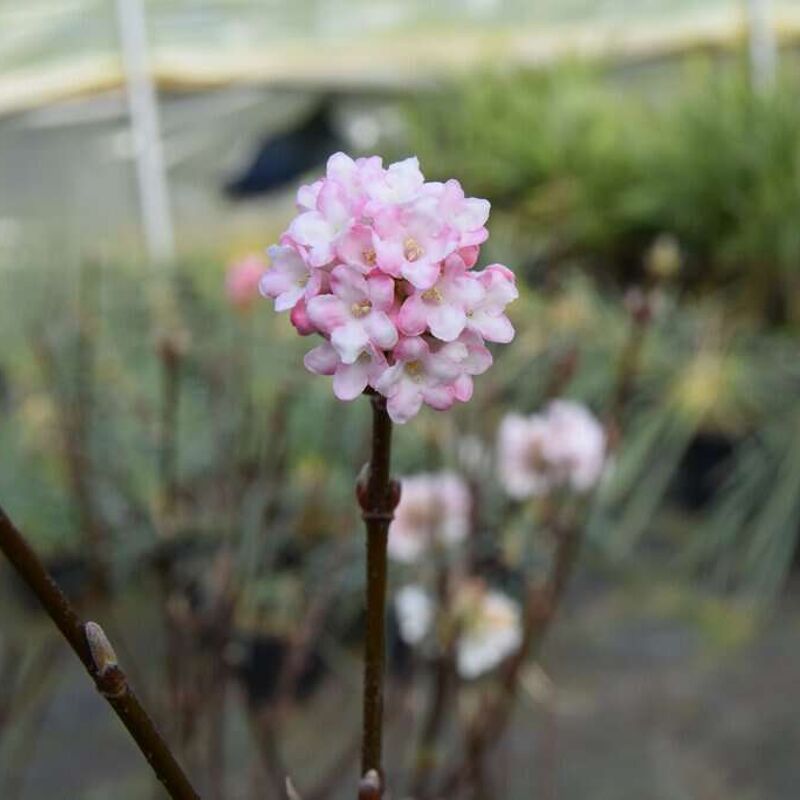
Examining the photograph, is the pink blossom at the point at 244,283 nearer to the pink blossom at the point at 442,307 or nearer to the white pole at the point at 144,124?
the pink blossom at the point at 442,307

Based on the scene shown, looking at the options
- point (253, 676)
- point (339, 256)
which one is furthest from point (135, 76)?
point (339, 256)

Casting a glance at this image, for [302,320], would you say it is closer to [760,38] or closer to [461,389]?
[461,389]

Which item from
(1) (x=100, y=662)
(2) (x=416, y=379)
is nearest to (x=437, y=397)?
(2) (x=416, y=379)

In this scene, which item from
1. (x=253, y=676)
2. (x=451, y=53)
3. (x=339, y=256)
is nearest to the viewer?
(x=339, y=256)

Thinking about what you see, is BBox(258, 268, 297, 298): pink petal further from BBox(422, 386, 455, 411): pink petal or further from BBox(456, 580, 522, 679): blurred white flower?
BBox(456, 580, 522, 679): blurred white flower

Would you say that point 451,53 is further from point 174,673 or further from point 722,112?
point 174,673

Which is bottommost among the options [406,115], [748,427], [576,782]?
[576,782]

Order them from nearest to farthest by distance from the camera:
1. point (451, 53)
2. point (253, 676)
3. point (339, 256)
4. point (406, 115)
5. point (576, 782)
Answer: point (339, 256), point (576, 782), point (253, 676), point (406, 115), point (451, 53)

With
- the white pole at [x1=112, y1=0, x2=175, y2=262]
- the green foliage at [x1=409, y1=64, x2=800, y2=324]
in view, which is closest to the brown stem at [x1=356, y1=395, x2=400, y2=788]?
the green foliage at [x1=409, y1=64, x2=800, y2=324]
